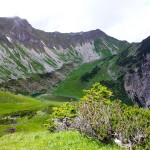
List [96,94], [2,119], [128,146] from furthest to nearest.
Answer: [2,119] → [96,94] → [128,146]

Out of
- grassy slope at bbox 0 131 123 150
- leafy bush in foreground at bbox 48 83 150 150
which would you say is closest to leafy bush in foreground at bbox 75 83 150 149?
leafy bush in foreground at bbox 48 83 150 150

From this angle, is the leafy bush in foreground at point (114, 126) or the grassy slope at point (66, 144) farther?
the leafy bush in foreground at point (114, 126)

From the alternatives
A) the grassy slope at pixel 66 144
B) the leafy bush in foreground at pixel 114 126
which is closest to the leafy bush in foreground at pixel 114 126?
the leafy bush in foreground at pixel 114 126

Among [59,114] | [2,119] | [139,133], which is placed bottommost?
[2,119]

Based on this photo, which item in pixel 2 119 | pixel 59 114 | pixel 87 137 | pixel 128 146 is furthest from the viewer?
pixel 2 119

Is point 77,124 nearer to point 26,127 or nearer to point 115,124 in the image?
point 115,124

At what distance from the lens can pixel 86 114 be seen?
1054 inches

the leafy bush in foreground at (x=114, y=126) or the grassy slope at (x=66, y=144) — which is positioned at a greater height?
the leafy bush in foreground at (x=114, y=126)

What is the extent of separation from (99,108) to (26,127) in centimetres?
8948

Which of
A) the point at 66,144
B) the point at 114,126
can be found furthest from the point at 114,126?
the point at 66,144

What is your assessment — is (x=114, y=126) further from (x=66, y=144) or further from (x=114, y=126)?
(x=66, y=144)

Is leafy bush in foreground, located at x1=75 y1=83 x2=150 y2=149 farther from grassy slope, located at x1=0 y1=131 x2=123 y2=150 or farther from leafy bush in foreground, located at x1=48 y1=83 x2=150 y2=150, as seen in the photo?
grassy slope, located at x1=0 y1=131 x2=123 y2=150

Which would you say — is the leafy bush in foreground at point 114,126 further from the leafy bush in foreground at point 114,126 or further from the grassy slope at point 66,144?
the grassy slope at point 66,144

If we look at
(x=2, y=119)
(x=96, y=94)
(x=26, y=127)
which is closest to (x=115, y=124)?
(x=96, y=94)
